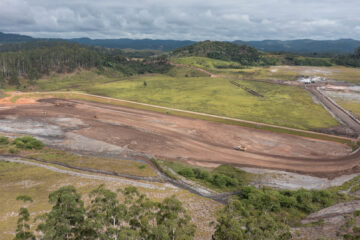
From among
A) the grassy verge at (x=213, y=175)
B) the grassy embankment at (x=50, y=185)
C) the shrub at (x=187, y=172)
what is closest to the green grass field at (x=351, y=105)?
the grassy verge at (x=213, y=175)

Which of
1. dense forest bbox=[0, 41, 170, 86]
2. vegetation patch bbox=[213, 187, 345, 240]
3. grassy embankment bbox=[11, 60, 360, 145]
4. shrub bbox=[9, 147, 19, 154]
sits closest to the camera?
vegetation patch bbox=[213, 187, 345, 240]

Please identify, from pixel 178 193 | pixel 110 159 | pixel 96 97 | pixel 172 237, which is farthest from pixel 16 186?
pixel 96 97

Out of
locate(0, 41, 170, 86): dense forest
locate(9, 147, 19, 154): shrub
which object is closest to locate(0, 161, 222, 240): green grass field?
locate(9, 147, 19, 154): shrub

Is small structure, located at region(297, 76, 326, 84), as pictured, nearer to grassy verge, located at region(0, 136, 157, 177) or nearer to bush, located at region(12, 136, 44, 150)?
grassy verge, located at region(0, 136, 157, 177)

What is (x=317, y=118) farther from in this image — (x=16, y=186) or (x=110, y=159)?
(x=16, y=186)

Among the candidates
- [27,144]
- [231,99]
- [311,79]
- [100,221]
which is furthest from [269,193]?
[311,79]

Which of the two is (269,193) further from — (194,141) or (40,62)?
(40,62)
